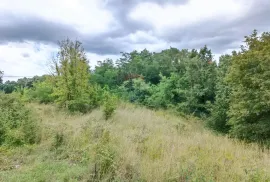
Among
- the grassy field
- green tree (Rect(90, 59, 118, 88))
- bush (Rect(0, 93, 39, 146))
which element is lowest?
the grassy field

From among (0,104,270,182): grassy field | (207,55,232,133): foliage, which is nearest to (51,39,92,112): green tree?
(0,104,270,182): grassy field

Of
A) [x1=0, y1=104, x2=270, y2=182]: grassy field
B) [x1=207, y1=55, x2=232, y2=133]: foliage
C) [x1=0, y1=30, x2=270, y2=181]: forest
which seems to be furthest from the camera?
[x1=207, y1=55, x2=232, y2=133]: foliage

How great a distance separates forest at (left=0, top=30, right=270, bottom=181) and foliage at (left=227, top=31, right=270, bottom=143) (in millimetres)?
38

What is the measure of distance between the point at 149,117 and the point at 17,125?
18.0 ft

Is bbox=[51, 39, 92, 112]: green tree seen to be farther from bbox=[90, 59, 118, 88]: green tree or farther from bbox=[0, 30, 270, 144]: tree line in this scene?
bbox=[90, 59, 118, 88]: green tree

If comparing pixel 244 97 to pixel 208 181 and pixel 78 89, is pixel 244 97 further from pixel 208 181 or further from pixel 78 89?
pixel 78 89

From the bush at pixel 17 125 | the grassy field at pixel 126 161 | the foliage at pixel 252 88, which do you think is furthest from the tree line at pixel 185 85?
the grassy field at pixel 126 161

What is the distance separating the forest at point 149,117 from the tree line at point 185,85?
0.05 meters

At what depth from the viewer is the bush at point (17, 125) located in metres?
6.92

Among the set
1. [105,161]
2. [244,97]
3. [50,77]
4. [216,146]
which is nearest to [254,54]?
[244,97]

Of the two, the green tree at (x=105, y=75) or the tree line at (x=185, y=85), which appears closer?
the tree line at (x=185, y=85)

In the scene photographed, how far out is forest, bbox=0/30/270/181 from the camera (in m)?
4.28

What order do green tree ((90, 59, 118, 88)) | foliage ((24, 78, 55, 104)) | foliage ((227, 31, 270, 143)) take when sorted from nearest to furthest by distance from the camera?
foliage ((227, 31, 270, 143))
foliage ((24, 78, 55, 104))
green tree ((90, 59, 118, 88))

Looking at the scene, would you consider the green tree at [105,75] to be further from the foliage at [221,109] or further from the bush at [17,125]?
the bush at [17,125]
